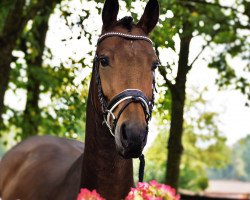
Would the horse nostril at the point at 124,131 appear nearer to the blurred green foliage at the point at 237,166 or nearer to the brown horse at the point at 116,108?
the brown horse at the point at 116,108

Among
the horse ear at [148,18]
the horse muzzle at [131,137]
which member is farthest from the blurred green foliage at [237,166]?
the horse muzzle at [131,137]

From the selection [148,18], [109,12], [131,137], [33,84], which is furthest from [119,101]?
[33,84]

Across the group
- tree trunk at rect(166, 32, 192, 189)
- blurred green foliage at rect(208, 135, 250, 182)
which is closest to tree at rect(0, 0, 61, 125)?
tree trunk at rect(166, 32, 192, 189)

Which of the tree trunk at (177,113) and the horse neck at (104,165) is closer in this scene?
the horse neck at (104,165)

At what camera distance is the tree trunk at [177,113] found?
12484 mm

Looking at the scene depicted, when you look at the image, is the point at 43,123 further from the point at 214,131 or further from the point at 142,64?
the point at 214,131

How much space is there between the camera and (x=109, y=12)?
5637 mm

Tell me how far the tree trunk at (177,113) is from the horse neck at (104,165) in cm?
688

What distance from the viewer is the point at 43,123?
56.5ft

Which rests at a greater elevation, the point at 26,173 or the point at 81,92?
the point at 81,92

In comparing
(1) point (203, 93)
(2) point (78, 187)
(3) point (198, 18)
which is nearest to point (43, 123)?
(3) point (198, 18)

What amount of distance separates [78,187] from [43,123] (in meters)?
11.6

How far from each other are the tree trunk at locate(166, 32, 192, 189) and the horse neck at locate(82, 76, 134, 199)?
6.88 meters

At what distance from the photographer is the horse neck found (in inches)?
215
